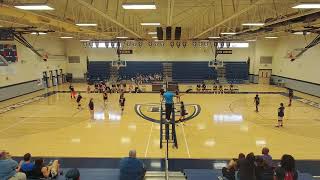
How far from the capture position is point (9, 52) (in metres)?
23.5

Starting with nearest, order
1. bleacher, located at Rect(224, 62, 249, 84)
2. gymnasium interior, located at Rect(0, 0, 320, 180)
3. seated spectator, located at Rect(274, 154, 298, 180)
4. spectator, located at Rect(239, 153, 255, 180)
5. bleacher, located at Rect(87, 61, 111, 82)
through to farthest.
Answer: seated spectator, located at Rect(274, 154, 298, 180)
spectator, located at Rect(239, 153, 255, 180)
gymnasium interior, located at Rect(0, 0, 320, 180)
bleacher, located at Rect(224, 62, 249, 84)
bleacher, located at Rect(87, 61, 111, 82)

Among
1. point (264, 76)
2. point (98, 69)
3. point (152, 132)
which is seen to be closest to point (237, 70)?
point (264, 76)

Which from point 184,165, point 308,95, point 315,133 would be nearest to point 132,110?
point 184,165

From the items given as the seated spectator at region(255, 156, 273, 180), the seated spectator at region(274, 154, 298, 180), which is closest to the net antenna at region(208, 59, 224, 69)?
the seated spectator at region(255, 156, 273, 180)

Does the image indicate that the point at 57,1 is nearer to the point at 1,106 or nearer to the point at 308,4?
the point at 1,106

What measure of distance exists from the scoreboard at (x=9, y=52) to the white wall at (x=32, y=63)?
14.5 inches

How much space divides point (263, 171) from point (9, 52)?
78.3ft

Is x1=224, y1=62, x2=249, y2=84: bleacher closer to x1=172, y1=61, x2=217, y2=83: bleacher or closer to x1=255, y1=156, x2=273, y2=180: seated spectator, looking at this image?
x1=172, y1=61, x2=217, y2=83: bleacher

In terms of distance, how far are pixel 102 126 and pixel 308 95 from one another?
2024cm

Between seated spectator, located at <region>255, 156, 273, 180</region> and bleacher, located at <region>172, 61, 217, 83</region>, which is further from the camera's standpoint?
bleacher, located at <region>172, 61, 217, 83</region>

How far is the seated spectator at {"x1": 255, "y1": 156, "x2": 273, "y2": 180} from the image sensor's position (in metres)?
6.07

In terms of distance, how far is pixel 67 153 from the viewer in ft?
36.3

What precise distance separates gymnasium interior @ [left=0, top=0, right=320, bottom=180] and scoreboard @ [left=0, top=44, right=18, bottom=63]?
90 mm

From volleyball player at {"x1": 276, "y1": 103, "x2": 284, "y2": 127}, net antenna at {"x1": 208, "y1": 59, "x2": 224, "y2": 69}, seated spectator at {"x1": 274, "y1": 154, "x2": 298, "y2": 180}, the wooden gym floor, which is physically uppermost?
net antenna at {"x1": 208, "y1": 59, "x2": 224, "y2": 69}
